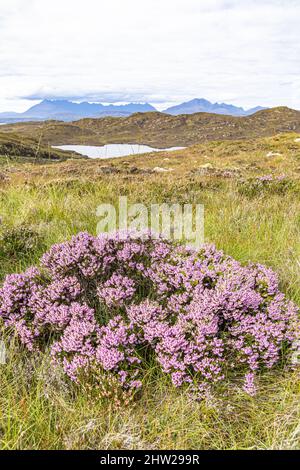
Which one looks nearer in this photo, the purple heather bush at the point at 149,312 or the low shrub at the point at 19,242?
the purple heather bush at the point at 149,312

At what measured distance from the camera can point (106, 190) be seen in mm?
9000

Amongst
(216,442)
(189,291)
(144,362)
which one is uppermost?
(189,291)

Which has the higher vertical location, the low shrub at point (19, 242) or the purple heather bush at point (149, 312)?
the low shrub at point (19, 242)

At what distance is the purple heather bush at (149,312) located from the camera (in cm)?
315

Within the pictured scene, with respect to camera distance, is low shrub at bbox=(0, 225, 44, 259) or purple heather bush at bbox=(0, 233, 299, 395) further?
low shrub at bbox=(0, 225, 44, 259)

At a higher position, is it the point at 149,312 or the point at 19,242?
the point at 19,242

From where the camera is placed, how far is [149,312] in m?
3.47

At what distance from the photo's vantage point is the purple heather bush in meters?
3.15

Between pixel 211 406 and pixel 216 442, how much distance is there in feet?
0.81

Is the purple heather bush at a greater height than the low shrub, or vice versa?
the low shrub

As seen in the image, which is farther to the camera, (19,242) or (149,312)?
(19,242)

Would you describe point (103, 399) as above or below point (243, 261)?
below
